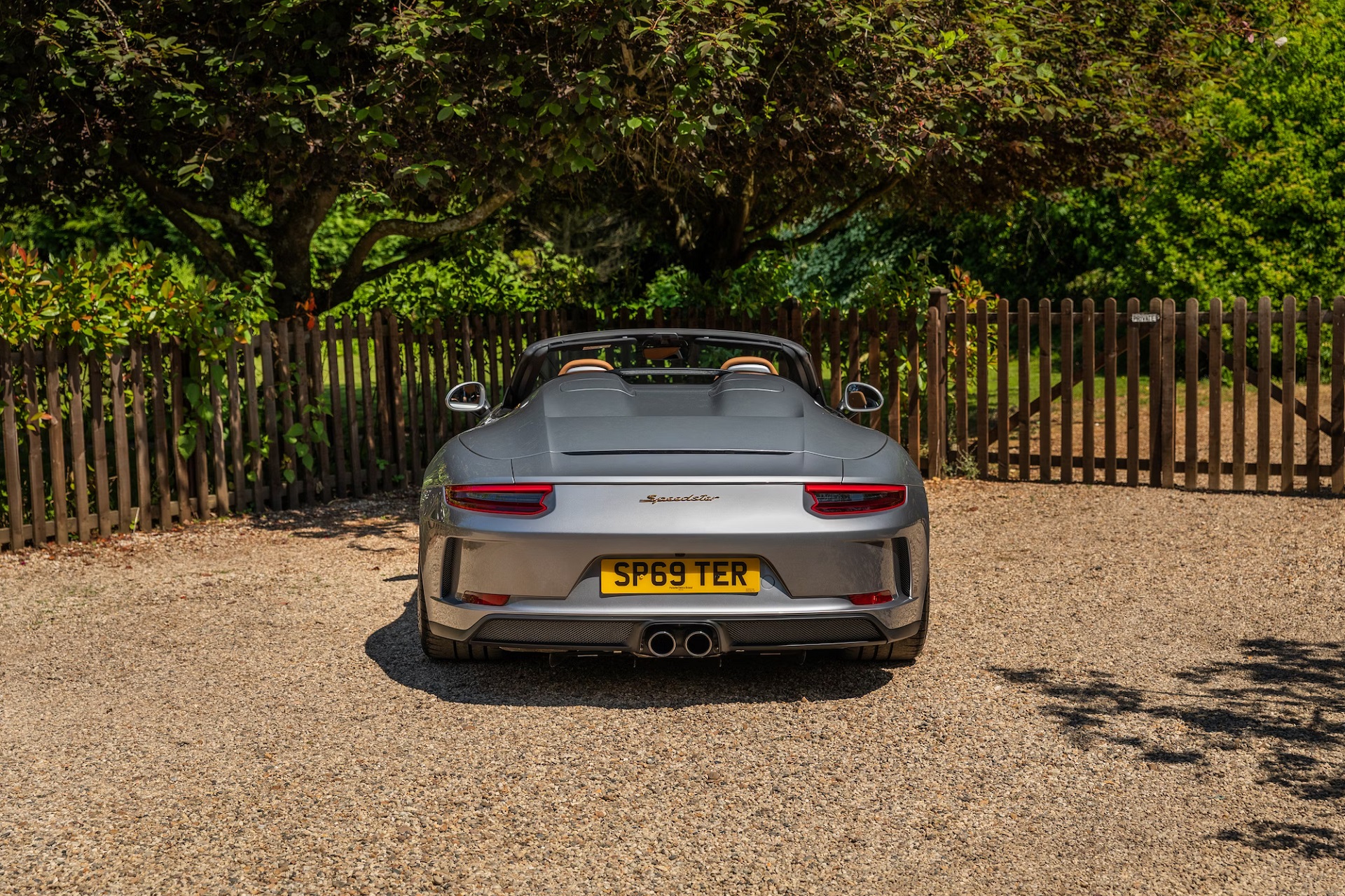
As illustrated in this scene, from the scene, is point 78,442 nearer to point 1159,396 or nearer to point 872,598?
point 872,598

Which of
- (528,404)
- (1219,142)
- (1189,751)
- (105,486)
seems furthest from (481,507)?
(1219,142)

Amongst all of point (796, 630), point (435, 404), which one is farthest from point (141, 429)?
Result: point (796, 630)

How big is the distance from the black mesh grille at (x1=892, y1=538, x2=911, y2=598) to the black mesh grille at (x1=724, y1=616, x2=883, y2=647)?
0.20 m

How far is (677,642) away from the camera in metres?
4.77

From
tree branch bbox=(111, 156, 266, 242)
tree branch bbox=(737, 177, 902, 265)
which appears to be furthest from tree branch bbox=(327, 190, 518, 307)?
tree branch bbox=(737, 177, 902, 265)

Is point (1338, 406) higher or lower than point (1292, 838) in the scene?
higher

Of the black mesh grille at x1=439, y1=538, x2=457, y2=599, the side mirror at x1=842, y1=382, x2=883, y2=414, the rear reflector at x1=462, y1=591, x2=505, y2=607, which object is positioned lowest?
the rear reflector at x1=462, y1=591, x2=505, y2=607

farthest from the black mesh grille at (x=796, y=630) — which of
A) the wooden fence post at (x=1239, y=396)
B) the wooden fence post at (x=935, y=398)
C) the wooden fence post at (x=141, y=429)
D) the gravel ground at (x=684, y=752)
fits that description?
the wooden fence post at (x=935, y=398)

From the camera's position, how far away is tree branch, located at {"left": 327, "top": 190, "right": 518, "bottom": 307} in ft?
41.3

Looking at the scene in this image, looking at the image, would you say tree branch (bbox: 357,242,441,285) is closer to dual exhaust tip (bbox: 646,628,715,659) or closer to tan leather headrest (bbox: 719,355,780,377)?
tan leather headrest (bbox: 719,355,780,377)

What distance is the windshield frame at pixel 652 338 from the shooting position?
6336mm

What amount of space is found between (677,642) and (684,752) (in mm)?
459

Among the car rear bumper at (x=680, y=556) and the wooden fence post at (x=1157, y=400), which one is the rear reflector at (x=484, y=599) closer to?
the car rear bumper at (x=680, y=556)

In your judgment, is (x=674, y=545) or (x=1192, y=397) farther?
(x=1192, y=397)
